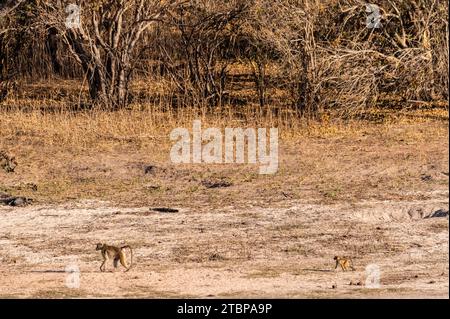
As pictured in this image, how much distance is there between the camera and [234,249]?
13117mm

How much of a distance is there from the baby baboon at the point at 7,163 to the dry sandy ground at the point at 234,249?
77.4 inches

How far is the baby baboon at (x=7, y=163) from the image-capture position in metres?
17.1

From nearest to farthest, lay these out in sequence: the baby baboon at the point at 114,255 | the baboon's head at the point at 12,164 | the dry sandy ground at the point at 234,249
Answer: the dry sandy ground at the point at 234,249, the baby baboon at the point at 114,255, the baboon's head at the point at 12,164

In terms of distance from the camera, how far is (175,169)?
16.7m

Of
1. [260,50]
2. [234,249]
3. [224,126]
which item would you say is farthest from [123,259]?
[260,50]

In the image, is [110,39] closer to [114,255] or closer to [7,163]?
[7,163]

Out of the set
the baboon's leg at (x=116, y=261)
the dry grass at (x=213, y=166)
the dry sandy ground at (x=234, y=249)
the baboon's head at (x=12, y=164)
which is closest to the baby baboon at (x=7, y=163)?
the baboon's head at (x=12, y=164)

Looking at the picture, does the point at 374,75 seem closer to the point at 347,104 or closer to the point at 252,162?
the point at 347,104

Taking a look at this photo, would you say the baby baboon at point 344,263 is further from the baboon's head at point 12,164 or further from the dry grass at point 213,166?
the baboon's head at point 12,164

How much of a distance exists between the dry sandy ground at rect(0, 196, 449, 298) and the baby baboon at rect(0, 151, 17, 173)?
196 centimetres

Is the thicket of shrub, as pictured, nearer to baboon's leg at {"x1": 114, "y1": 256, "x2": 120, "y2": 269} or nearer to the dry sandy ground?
the dry sandy ground

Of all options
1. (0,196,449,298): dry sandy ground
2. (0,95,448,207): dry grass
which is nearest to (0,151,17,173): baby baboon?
(0,95,448,207): dry grass

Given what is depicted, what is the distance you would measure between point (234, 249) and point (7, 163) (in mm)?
Result: 5088

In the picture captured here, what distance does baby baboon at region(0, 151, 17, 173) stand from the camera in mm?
17094
